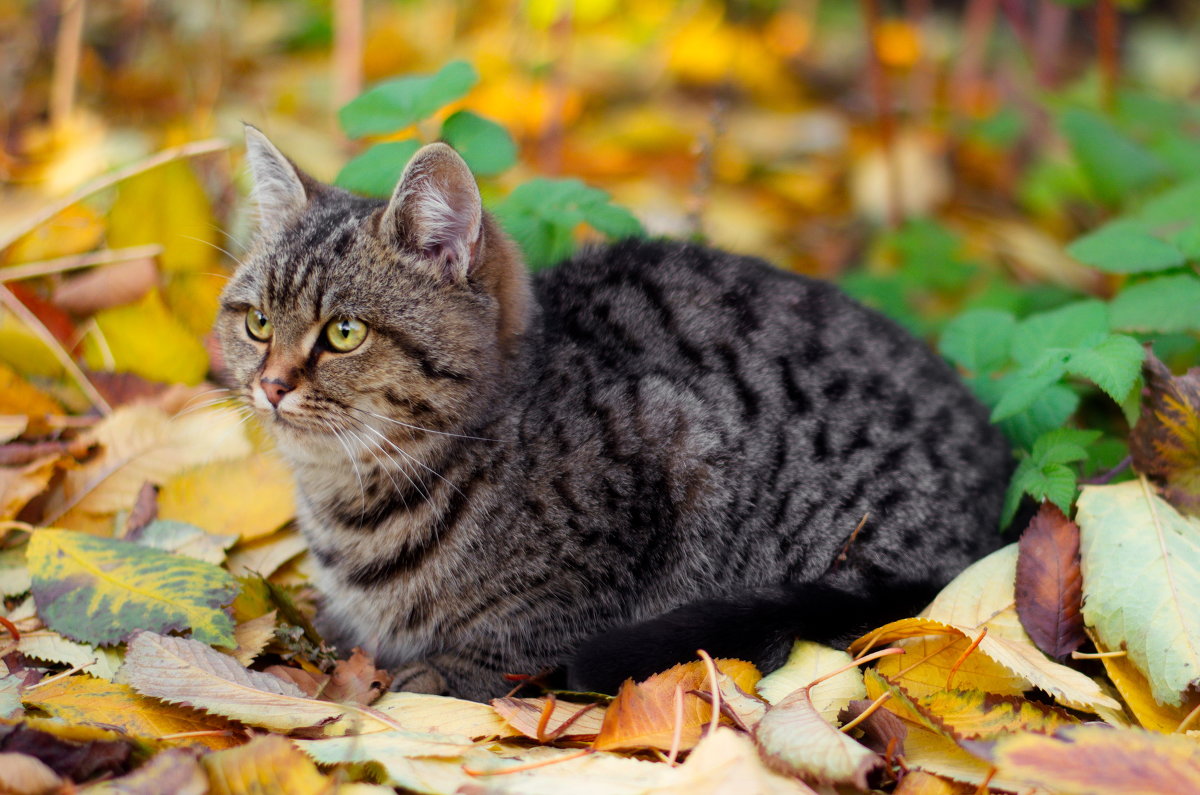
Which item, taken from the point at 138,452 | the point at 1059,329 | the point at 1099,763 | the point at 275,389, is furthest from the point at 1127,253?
the point at 138,452

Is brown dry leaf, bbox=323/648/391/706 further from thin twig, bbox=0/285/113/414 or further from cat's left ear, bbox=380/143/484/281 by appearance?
thin twig, bbox=0/285/113/414

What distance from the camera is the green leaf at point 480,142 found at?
2.73 metres

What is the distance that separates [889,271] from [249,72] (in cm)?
352

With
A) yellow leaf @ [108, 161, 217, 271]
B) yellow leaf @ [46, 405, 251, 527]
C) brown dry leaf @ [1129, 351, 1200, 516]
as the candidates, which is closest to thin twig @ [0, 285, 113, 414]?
yellow leaf @ [46, 405, 251, 527]

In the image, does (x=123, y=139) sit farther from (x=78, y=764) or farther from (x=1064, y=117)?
(x=1064, y=117)

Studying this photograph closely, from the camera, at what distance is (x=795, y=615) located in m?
2.21

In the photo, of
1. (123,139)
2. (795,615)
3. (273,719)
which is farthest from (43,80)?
(795,615)

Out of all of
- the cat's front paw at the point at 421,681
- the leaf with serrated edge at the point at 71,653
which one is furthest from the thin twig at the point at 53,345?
the cat's front paw at the point at 421,681

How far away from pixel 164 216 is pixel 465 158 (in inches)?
49.0

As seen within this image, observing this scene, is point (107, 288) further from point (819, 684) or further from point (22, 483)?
point (819, 684)

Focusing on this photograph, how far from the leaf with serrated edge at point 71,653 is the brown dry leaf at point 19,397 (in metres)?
0.91

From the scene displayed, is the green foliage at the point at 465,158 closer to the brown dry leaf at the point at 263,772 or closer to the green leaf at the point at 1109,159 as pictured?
the brown dry leaf at the point at 263,772

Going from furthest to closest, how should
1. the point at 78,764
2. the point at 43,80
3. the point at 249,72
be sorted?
1. the point at 249,72
2. the point at 43,80
3. the point at 78,764

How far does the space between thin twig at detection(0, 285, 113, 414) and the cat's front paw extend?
133cm
